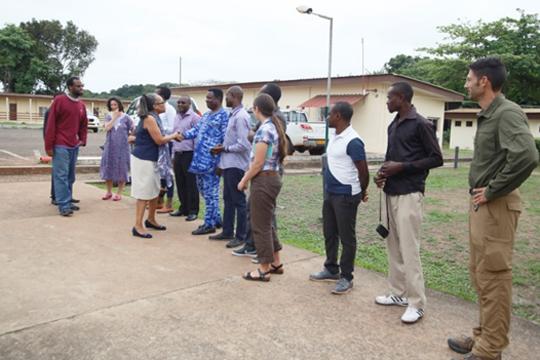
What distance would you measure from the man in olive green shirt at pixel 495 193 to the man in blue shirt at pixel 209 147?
3347mm

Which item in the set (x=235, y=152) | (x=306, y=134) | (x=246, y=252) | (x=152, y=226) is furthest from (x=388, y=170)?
(x=306, y=134)

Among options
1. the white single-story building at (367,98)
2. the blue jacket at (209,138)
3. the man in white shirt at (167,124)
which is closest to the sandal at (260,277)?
the blue jacket at (209,138)

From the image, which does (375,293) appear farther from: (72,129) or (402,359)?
(72,129)

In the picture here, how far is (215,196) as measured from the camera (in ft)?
19.6

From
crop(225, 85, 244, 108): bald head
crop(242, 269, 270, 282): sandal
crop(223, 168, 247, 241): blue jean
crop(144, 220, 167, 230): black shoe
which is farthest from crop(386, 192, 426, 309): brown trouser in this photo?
crop(144, 220, 167, 230): black shoe

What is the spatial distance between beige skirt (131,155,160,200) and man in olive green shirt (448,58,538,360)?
3.81m

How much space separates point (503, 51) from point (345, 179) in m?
24.6

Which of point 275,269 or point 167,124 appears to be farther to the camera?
point 167,124

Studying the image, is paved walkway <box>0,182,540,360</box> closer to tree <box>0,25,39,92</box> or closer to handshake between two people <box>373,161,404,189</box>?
handshake between two people <box>373,161,404,189</box>

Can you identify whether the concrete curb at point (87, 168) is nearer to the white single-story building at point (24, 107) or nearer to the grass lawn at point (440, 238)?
the grass lawn at point (440, 238)

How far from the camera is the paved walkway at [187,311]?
119 inches

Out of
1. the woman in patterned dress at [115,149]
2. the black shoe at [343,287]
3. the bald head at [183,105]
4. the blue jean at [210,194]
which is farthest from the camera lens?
the woman in patterned dress at [115,149]

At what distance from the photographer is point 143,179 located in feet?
18.5

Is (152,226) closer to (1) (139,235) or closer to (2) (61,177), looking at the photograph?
(1) (139,235)
